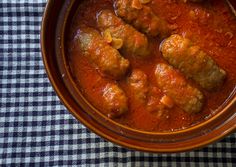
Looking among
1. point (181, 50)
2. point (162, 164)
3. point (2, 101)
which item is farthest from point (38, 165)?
point (181, 50)

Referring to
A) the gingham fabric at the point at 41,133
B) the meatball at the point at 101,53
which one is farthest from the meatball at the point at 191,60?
the gingham fabric at the point at 41,133

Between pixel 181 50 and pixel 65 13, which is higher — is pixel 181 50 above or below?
below

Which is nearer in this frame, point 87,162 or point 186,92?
point 186,92

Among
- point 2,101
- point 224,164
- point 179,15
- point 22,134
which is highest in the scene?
point 179,15

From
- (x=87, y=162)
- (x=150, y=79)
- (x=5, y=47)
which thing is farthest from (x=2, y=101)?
(x=150, y=79)

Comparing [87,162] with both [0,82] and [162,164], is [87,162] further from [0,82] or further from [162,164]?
[0,82]

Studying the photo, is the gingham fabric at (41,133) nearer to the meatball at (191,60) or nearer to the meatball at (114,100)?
the meatball at (114,100)
